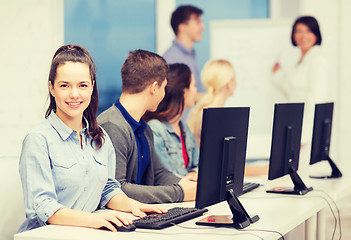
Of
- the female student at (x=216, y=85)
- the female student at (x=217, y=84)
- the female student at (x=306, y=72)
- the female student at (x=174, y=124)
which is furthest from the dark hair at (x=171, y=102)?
the female student at (x=306, y=72)

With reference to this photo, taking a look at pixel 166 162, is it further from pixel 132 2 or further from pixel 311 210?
pixel 132 2

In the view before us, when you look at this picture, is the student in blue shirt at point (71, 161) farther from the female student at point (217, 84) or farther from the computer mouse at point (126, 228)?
the female student at point (217, 84)

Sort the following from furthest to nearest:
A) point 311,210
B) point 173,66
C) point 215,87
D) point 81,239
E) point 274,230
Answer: point 215,87, point 173,66, point 311,210, point 274,230, point 81,239

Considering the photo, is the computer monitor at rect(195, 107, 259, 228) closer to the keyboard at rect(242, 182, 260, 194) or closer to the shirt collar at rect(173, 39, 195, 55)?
the keyboard at rect(242, 182, 260, 194)

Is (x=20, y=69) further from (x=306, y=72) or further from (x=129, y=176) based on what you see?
(x=129, y=176)

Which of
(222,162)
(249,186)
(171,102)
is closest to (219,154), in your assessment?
(222,162)

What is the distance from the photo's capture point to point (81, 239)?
5.43 feet

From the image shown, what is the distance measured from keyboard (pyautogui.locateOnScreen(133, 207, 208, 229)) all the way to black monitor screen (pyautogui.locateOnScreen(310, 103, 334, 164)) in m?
1.29

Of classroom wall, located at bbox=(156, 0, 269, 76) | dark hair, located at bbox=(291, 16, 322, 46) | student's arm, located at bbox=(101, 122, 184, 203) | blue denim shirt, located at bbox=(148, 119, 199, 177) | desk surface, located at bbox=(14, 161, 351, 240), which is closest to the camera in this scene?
desk surface, located at bbox=(14, 161, 351, 240)

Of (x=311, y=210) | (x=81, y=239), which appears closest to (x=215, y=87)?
(x=311, y=210)

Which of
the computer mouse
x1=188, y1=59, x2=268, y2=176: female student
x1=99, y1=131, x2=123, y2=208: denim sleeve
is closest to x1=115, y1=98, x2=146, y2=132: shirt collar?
x1=99, y1=131, x2=123, y2=208: denim sleeve

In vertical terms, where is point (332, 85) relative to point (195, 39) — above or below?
Result: below

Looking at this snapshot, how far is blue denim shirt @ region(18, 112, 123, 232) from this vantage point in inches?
71.2

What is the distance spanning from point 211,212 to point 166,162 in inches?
26.2
